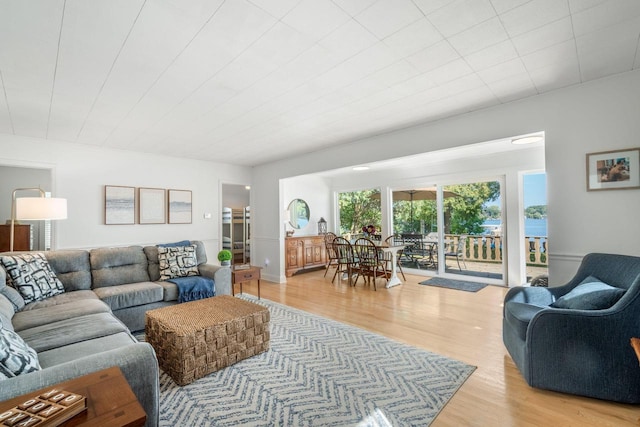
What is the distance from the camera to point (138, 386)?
1.43 metres

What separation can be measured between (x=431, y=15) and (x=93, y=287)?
426cm

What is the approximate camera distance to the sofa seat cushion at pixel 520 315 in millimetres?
2187

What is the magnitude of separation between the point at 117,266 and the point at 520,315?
14.3 feet

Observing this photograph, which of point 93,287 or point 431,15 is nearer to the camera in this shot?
point 431,15

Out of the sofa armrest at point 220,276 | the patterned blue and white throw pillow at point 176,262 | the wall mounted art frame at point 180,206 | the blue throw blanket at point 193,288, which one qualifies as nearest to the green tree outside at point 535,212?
the sofa armrest at point 220,276

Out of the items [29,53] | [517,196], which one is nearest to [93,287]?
[29,53]

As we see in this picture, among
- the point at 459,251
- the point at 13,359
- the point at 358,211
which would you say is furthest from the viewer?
the point at 358,211

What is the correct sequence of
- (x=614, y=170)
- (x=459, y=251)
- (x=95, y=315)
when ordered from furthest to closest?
(x=459, y=251)
(x=614, y=170)
(x=95, y=315)

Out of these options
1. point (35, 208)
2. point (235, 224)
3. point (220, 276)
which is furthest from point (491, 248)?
point (35, 208)

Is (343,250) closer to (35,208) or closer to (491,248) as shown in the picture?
(491,248)

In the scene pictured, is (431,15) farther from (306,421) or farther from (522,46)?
(306,421)

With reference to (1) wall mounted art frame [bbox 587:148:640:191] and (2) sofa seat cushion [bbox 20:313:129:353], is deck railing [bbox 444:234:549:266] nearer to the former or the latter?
(1) wall mounted art frame [bbox 587:148:640:191]

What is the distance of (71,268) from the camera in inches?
131

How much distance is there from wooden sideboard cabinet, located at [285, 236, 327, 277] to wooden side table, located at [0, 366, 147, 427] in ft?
16.8
